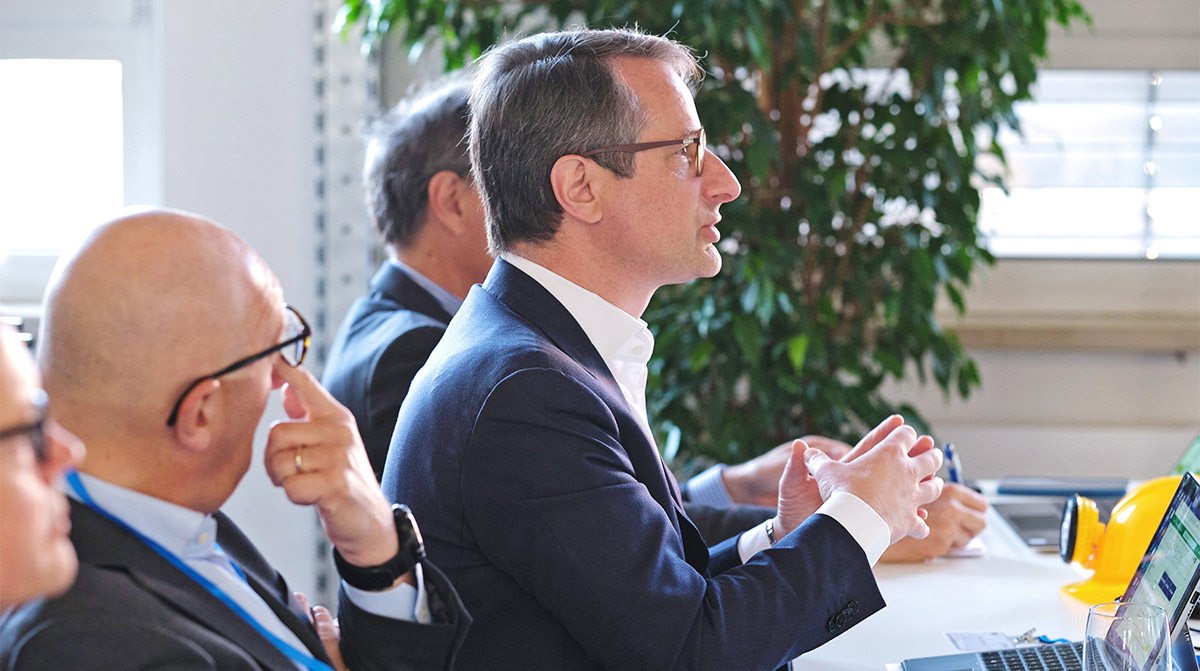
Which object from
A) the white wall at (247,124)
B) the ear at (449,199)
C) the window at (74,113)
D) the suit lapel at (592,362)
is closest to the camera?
the suit lapel at (592,362)

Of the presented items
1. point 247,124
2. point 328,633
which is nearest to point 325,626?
point 328,633

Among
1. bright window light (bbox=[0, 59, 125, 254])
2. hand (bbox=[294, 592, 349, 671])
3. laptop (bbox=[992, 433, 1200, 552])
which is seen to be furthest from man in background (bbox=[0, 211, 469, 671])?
bright window light (bbox=[0, 59, 125, 254])

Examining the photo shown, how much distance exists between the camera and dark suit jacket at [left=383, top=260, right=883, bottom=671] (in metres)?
1.12

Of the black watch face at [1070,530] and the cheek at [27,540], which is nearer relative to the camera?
the cheek at [27,540]

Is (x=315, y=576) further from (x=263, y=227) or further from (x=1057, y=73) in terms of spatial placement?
(x=1057, y=73)

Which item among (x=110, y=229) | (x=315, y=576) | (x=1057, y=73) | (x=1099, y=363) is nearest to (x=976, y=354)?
(x=1099, y=363)

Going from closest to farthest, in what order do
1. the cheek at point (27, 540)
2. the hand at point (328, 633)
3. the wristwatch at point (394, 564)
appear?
the cheek at point (27, 540) → the wristwatch at point (394, 564) → the hand at point (328, 633)

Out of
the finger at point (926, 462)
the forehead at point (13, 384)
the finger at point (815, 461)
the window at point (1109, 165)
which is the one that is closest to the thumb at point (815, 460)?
the finger at point (815, 461)

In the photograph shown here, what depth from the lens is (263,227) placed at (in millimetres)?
2896

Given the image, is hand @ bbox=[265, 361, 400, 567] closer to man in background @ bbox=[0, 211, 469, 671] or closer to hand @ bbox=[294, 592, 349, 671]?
man in background @ bbox=[0, 211, 469, 671]

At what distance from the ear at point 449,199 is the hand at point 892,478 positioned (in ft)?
3.19

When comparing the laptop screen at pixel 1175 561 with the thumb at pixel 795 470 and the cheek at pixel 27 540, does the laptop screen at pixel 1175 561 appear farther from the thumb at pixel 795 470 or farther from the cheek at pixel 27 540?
the cheek at pixel 27 540

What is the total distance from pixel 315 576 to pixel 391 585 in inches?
81.8

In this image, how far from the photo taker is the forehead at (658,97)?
56.0 inches
